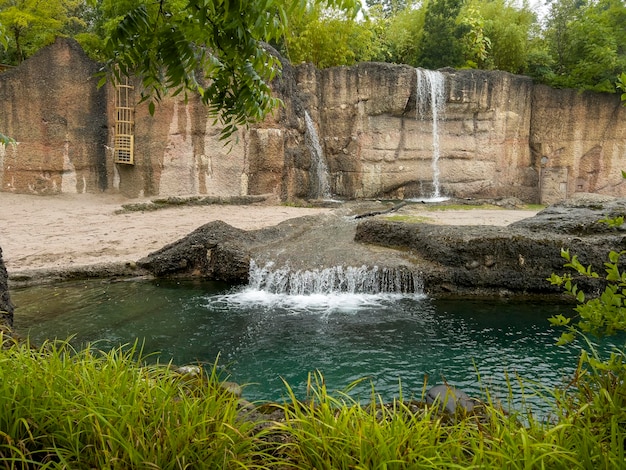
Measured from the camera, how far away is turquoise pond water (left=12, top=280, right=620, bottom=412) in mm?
5461

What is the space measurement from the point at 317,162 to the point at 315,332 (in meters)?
14.2

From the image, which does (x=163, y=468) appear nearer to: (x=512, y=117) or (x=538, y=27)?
(x=512, y=117)

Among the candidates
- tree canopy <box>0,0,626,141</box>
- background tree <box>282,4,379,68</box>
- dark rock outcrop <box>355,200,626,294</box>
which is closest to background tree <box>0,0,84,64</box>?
tree canopy <box>0,0,626,141</box>

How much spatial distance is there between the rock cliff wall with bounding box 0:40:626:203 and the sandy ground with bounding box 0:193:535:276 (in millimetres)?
1410

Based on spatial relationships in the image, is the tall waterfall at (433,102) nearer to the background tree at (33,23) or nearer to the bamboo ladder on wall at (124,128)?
the bamboo ladder on wall at (124,128)

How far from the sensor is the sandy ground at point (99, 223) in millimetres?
10039

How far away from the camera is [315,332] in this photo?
6.90 meters

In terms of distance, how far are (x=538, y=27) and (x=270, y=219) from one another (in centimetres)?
2089

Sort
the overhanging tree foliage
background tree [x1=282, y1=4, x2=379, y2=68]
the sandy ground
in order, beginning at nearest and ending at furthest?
the overhanging tree foliage < the sandy ground < background tree [x1=282, y1=4, x2=379, y2=68]

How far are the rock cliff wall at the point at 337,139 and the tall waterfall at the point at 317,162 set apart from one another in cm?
11

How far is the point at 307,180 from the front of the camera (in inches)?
754

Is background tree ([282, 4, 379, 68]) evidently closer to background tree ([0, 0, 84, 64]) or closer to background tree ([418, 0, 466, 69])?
background tree ([418, 0, 466, 69])

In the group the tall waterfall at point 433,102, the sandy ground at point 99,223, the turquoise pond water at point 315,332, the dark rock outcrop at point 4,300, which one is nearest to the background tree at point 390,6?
the tall waterfall at point 433,102

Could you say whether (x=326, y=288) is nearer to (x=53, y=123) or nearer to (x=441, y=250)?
(x=441, y=250)
